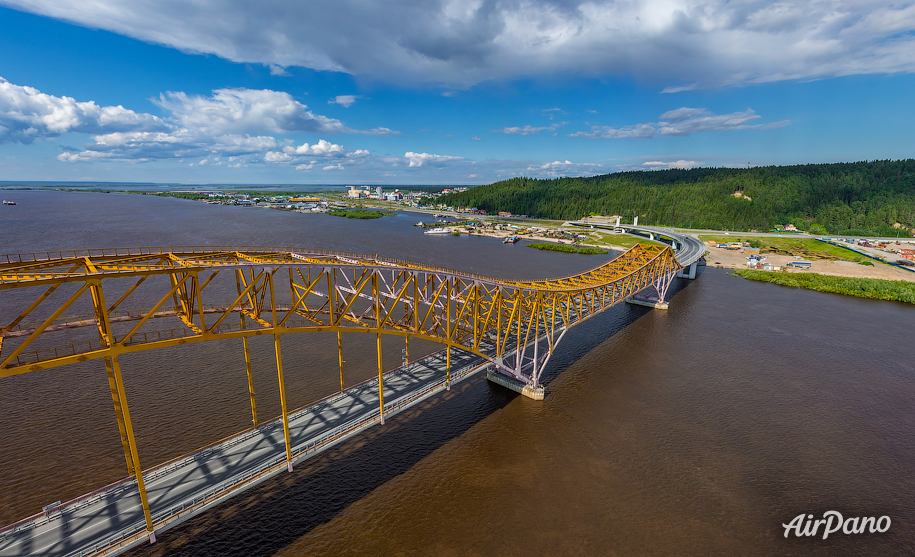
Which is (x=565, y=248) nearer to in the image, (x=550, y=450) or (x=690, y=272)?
(x=690, y=272)

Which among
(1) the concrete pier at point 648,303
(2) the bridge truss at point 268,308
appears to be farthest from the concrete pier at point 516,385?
(1) the concrete pier at point 648,303

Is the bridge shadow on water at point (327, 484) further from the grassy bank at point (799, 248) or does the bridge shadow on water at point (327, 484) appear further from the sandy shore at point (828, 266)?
the grassy bank at point (799, 248)

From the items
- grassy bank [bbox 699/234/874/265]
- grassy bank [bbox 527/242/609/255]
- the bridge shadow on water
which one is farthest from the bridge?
grassy bank [bbox 699/234/874/265]

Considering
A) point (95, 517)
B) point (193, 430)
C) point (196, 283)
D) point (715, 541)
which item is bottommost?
point (715, 541)

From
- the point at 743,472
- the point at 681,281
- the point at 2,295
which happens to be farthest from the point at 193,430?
the point at 681,281

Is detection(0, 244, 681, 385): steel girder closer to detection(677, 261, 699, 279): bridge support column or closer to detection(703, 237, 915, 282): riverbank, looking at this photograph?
detection(677, 261, 699, 279): bridge support column

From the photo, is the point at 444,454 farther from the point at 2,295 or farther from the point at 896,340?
the point at 2,295

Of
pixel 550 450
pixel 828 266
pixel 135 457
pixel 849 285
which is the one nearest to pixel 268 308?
pixel 135 457
